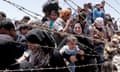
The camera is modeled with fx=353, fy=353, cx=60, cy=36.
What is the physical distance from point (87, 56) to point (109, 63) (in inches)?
22.1

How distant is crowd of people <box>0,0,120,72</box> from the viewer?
3.54 m

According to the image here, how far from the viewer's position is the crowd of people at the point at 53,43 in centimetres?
354

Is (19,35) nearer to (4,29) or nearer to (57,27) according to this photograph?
(57,27)

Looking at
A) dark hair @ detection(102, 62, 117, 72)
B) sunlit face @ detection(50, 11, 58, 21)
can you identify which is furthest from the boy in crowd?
dark hair @ detection(102, 62, 117, 72)

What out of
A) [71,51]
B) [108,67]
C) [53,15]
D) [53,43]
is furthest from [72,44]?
[108,67]

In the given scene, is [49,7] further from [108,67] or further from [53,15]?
[108,67]

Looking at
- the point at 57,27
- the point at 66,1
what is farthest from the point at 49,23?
the point at 66,1

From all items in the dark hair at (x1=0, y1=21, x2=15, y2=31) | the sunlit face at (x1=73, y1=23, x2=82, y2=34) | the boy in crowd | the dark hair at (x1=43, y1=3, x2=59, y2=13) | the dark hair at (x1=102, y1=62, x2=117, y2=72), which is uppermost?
the dark hair at (x1=43, y1=3, x2=59, y2=13)

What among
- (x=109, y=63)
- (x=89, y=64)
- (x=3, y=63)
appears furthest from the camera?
(x=109, y=63)

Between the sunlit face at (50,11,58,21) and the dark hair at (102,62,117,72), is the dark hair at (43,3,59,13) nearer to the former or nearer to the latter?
the sunlit face at (50,11,58,21)

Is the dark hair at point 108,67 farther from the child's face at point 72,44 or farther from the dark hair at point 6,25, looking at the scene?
the dark hair at point 6,25

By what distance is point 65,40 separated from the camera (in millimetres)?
4656

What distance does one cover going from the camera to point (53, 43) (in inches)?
151

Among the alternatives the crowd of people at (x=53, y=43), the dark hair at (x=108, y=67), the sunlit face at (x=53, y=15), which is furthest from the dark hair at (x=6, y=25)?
the dark hair at (x=108, y=67)
